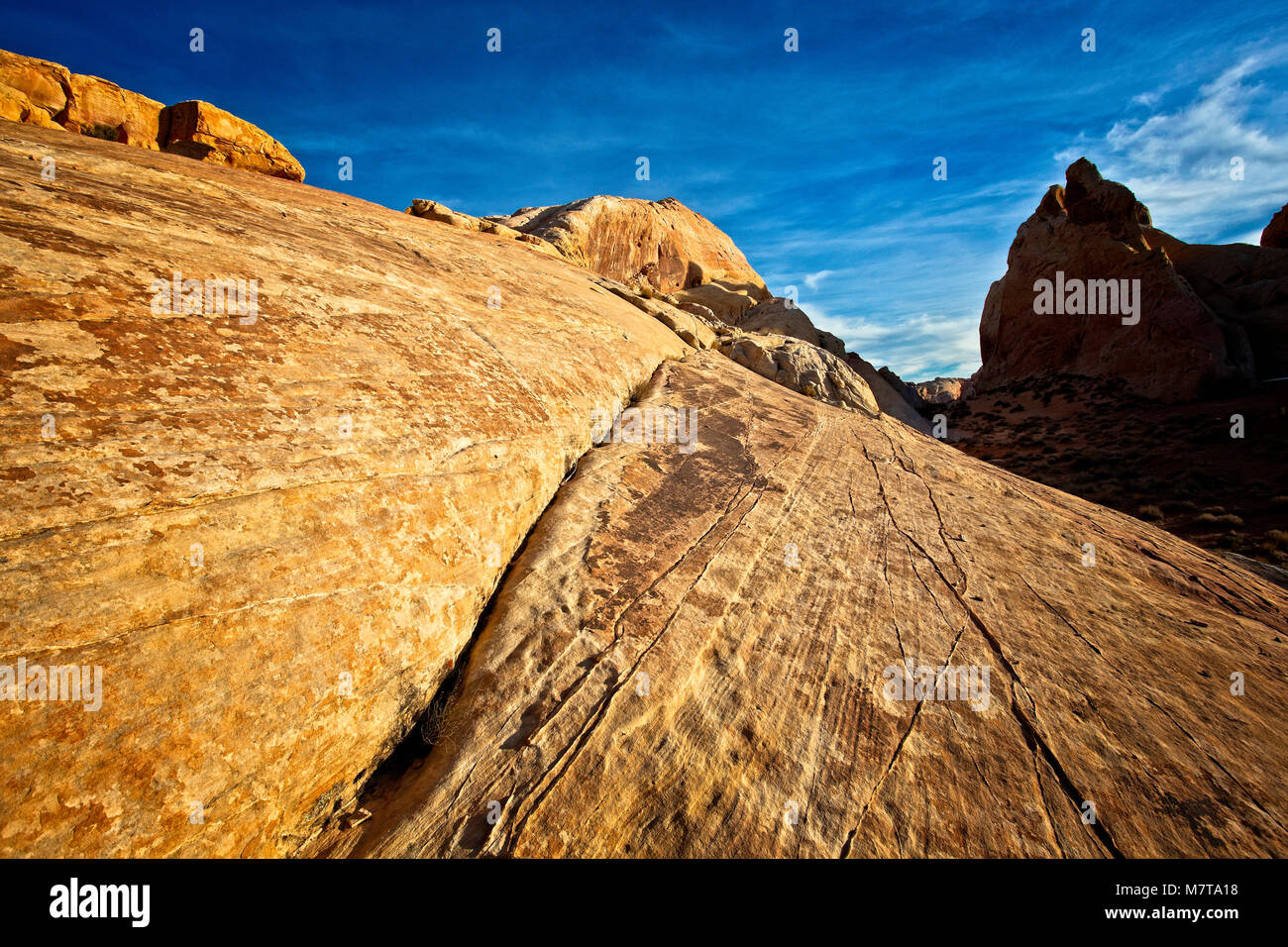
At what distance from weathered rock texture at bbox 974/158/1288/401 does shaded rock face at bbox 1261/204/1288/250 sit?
5.53m

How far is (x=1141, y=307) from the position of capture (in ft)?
107

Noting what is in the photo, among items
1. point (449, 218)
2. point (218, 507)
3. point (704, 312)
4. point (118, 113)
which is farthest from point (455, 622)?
point (118, 113)

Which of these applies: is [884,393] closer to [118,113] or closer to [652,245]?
[652,245]

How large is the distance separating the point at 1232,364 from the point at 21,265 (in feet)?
151

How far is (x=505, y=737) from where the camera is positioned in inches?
121

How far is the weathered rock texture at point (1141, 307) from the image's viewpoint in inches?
1152

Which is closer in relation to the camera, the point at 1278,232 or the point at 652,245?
the point at 652,245

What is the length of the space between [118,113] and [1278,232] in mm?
77020

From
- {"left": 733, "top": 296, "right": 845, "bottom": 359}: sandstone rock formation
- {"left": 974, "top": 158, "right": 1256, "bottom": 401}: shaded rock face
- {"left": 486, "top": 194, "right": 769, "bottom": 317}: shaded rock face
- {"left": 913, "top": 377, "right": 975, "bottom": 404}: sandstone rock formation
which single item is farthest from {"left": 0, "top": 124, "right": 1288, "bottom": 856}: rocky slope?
{"left": 913, "top": 377, "right": 975, "bottom": 404}: sandstone rock formation

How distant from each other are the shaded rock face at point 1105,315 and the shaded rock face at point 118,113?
4442 centimetres

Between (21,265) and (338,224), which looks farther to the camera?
(338,224)
